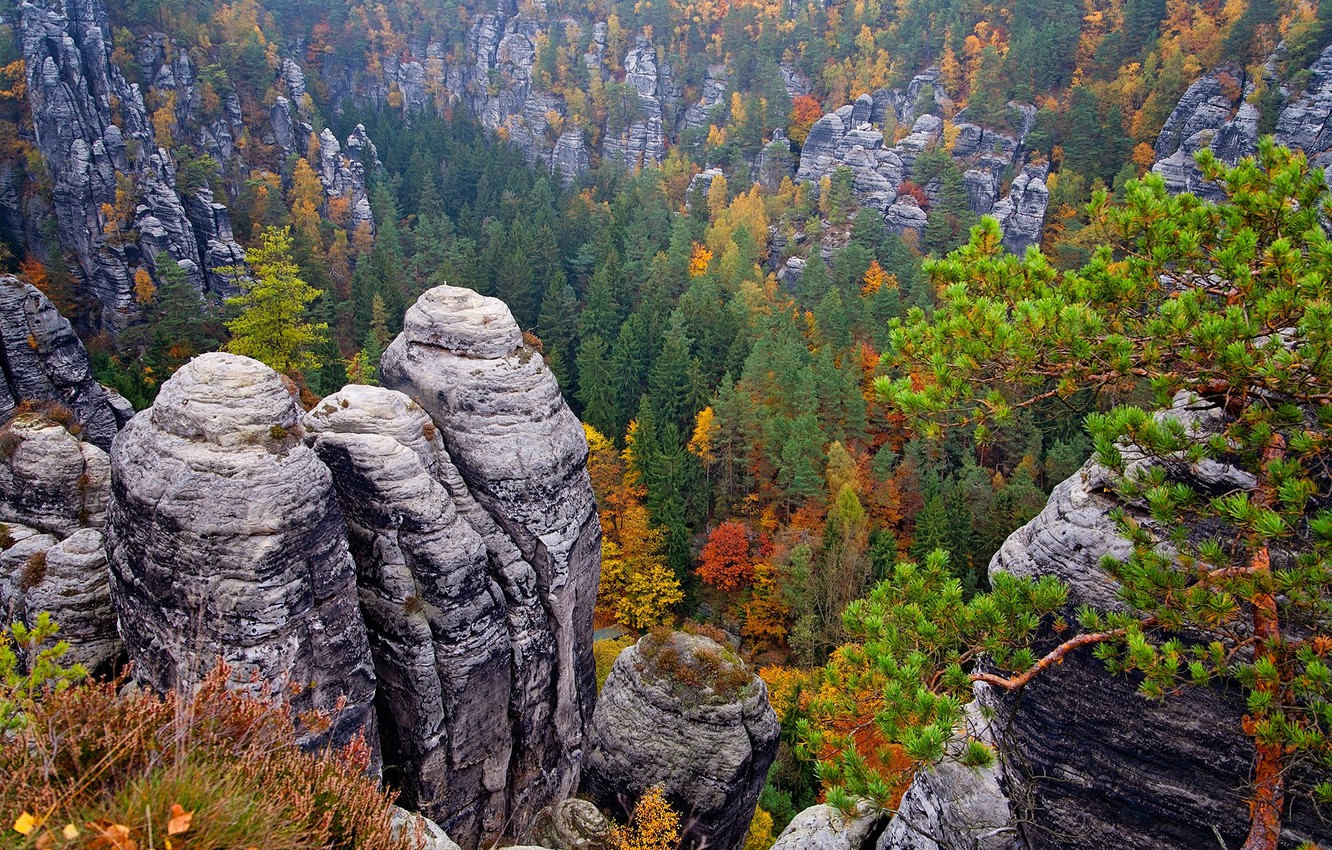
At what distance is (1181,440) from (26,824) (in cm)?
1058

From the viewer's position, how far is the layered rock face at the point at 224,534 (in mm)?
15523

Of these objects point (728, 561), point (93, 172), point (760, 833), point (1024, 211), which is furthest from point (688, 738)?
point (1024, 211)

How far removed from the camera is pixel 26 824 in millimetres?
6246

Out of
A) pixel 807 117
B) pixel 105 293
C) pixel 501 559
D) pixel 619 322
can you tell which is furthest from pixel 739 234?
pixel 501 559

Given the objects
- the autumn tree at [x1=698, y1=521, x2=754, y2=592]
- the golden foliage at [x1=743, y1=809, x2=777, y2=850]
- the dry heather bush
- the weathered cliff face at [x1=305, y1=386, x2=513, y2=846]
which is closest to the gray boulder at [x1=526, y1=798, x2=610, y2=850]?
the weathered cliff face at [x1=305, y1=386, x2=513, y2=846]

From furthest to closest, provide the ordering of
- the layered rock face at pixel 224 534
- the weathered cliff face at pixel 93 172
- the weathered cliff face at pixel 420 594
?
the weathered cliff face at pixel 93 172 < the weathered cliff face at pixel 420 594 < the layered rock face at pixel 224 534

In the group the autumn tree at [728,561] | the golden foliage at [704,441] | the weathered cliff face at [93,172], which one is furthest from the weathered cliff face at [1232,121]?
the weathered cliff face at [93,172]

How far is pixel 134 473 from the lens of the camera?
1591 cm

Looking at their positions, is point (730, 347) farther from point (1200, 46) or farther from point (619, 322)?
point (1200, 46)

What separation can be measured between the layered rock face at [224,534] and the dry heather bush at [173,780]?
692 cm

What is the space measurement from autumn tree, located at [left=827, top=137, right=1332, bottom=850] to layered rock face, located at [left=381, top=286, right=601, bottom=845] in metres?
12.9

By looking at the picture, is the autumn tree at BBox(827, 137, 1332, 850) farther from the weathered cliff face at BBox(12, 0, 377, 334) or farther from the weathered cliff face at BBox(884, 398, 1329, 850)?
the weathered cliff face at BBox(12, 0, 377, 334)

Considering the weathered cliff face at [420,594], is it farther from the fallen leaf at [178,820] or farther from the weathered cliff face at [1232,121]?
the weathered cliff face at [1232,121]

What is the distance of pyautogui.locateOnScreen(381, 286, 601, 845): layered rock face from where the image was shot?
21.0m
